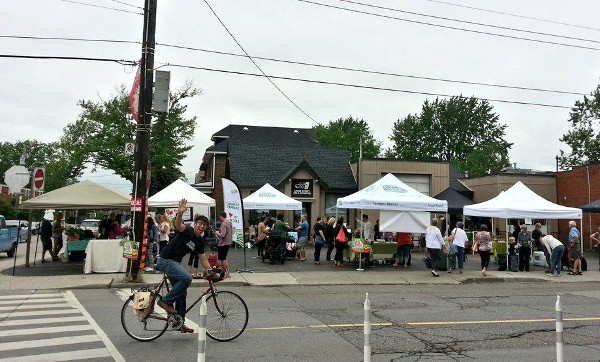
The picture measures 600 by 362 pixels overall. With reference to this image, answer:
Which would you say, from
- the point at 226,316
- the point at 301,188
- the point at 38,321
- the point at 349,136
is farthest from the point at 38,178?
the point at 349,136

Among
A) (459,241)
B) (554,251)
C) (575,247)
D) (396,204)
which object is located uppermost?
(396,204)

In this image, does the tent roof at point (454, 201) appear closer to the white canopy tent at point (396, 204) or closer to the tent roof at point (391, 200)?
the white canopy tent at point (396, 204)

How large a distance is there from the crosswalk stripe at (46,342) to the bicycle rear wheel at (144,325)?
466mm

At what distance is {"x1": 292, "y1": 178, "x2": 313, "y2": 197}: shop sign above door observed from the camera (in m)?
29.3

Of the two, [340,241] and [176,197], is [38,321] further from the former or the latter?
[176,197]

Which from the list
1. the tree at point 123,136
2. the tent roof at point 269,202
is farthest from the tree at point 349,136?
the tent roof at point 269,202

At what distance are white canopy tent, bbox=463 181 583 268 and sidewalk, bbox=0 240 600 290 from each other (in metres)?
2.10

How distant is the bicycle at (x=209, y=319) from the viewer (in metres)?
7.09

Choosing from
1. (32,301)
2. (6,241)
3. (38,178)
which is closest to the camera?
(32,301)

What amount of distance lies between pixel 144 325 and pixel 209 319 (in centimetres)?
96

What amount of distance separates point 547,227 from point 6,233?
2857 cm

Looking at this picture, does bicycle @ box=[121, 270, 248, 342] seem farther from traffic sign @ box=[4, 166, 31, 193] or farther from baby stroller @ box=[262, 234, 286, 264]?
traffic sign @ box=[4, 166, 31, 193]

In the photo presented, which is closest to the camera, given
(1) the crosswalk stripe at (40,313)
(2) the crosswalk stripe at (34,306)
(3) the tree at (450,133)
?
(1) the crosswalk stripe at (40,313)

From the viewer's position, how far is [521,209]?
1750cm
